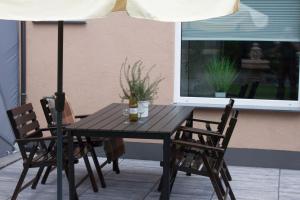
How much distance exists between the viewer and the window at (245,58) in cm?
659

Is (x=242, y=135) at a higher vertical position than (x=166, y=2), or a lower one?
lower

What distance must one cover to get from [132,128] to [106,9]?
172cm

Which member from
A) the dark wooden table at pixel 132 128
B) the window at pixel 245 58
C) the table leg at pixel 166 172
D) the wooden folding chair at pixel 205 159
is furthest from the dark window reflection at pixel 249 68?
the table leg at pixel 166 172

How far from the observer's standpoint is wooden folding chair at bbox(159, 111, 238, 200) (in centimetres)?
497

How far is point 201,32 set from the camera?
22.4 feet

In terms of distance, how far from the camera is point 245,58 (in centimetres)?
673

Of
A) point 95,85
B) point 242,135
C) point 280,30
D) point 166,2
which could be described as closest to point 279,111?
point 242,135

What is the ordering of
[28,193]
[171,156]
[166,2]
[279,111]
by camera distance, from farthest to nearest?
[279,111], [28,193], [171,156], [166,2]

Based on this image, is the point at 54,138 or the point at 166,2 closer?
the point at 166,2

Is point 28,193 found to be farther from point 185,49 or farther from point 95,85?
point 185,49

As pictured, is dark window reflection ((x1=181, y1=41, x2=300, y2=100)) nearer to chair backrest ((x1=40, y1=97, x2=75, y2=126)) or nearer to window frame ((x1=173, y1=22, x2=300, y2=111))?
window frame ((x1=173, y1=22, x2=300, y2=111))

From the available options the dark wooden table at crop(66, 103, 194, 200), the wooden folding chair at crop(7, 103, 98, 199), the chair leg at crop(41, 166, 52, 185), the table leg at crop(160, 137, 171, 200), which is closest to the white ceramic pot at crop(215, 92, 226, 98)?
the dark wooden table at crop(66, 103, 194, 200)

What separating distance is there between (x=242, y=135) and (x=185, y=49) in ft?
3.86

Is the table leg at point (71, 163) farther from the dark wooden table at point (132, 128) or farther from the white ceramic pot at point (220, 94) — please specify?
the white ceramic pot at point (220, 94)
